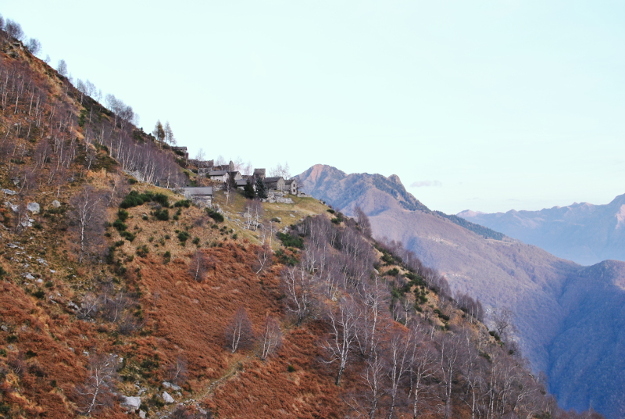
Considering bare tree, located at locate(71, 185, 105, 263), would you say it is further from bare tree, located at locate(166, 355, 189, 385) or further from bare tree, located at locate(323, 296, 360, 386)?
bare tree, located at locate(323, 296, 360, 386)

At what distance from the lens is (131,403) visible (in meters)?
30.5

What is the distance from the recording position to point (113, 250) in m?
51.4

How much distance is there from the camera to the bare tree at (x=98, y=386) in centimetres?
2769

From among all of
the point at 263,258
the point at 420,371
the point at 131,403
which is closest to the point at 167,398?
the point at 131,403

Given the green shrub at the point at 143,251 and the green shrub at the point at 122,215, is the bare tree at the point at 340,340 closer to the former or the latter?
the green shrub at the point at 143,251

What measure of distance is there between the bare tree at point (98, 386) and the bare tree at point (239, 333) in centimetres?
1412

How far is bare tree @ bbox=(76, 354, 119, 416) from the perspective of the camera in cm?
2769

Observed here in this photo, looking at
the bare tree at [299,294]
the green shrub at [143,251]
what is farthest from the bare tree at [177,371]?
the green shrub at [143,251]

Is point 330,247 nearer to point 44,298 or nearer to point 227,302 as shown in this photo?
point 227,302

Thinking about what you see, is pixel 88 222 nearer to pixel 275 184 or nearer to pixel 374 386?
pixel 374 386

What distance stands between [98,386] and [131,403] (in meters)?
3.64

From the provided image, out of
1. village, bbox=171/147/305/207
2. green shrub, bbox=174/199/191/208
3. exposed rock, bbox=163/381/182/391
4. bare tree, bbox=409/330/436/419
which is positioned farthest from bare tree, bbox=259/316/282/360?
village, bbox=171/147/305/207

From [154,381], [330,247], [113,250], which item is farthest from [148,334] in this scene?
[330,247]

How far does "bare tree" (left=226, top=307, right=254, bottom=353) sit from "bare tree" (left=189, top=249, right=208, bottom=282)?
1182cm
